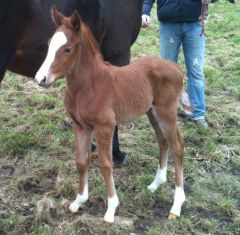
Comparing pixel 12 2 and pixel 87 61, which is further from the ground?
pixel 12 2

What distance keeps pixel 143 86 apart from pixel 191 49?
1686 mm

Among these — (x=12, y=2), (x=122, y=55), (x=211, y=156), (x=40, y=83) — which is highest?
(x=12, y=2)

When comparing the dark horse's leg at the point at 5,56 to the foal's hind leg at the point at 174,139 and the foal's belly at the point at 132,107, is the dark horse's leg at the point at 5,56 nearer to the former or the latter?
the foal's belly at the point at 132,107

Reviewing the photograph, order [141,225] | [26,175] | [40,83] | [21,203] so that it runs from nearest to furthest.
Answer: [40,83], [141,225], [21,203], [26,175]

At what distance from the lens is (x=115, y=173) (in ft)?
12.4

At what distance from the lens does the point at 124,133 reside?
447cm

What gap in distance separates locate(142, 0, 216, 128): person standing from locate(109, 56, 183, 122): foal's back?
127cm

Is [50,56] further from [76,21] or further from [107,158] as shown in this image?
[107,158]

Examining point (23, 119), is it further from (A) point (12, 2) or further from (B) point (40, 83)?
(B) point (40, 83)

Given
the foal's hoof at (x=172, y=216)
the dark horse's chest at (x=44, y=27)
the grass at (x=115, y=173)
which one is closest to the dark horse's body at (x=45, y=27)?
the dark horse's chest at (x=44, y=27)

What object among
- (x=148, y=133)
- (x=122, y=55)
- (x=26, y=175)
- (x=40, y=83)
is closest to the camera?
(x=40, y=83)

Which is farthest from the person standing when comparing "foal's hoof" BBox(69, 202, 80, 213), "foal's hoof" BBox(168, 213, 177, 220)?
"foal's hoof" BBox(69, 202, 80, 213)

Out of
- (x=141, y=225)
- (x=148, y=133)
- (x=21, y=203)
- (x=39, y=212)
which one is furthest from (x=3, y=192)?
(x=148, y=133)

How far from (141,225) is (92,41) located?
49.7 inches
